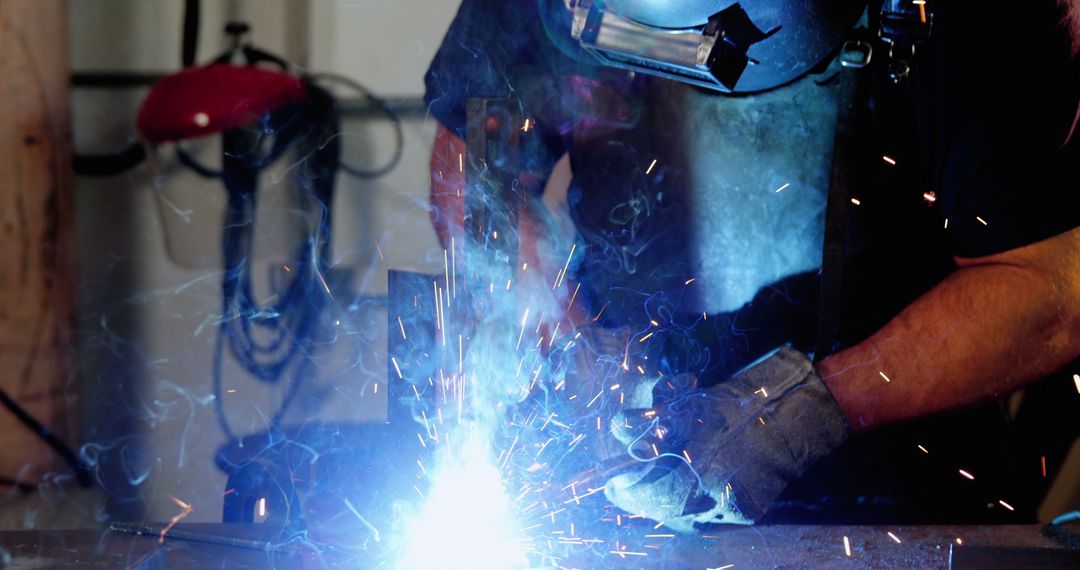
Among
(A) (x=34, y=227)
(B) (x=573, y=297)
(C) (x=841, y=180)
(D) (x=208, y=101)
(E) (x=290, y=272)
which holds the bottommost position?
(E) (x=290, y=272)

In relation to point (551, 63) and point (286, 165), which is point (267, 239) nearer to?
point (286, 165)

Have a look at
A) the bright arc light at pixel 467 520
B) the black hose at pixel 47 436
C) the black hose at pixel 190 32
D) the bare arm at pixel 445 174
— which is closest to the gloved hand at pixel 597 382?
the bright arc light at pixel 467 520

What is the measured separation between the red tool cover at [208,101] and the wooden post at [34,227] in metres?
0.30

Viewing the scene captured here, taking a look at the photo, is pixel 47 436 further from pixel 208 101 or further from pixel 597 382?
pixel 597 382

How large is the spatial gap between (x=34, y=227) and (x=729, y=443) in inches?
77.9

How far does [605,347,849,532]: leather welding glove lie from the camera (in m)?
1.09

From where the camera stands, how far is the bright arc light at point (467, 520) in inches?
42.3

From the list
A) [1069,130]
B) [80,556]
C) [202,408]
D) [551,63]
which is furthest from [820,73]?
[202,408]

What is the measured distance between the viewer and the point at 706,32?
106 cm

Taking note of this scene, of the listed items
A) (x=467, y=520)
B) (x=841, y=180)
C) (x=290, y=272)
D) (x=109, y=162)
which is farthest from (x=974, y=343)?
(x=109, y=162)

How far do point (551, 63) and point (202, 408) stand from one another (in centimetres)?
179

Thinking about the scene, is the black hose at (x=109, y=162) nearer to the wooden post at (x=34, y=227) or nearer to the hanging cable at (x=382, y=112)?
the wooden post at (x=34, y=227)

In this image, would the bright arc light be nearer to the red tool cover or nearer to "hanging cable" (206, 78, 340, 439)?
the red tool cover

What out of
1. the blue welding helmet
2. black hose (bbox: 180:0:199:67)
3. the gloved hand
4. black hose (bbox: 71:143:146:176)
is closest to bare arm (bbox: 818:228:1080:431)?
the gloved hand
